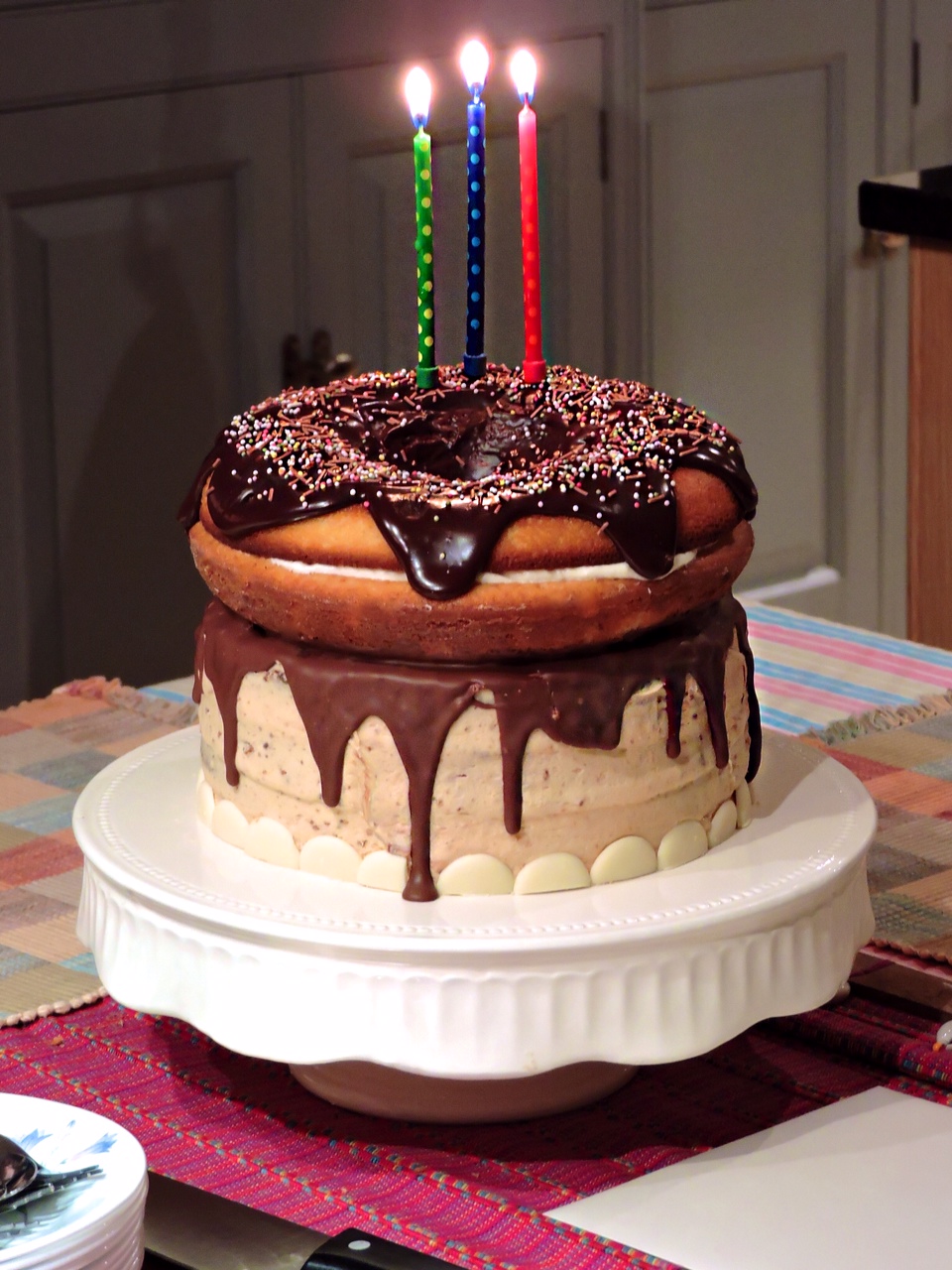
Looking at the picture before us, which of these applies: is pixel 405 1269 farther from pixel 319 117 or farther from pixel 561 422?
pixel 319 117

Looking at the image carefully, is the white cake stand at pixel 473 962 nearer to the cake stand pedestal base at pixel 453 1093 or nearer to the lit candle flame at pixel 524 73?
the cake stand pedestal base at pixel 453 1093

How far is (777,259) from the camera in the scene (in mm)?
3625

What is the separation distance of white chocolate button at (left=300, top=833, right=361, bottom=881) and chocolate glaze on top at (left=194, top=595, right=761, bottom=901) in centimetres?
3

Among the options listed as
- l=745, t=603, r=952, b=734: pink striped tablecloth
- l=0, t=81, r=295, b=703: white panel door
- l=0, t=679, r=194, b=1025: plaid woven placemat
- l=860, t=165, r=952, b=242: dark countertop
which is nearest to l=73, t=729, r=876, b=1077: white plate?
l=0, t=679, r=194, b=1025: plaid woven placemat

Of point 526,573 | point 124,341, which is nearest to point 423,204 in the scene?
point 526,573

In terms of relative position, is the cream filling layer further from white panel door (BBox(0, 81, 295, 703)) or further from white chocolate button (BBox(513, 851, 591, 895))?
white panel door (BBox(0, 81, 295, 703))

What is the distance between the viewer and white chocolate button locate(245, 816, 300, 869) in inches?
43.2

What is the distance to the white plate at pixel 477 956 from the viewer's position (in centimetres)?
99

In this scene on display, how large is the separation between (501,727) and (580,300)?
246 centimetres

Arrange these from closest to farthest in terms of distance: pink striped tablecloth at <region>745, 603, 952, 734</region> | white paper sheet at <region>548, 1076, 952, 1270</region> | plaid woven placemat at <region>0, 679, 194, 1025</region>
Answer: white paper sheet at <region>548, 1076, 952, 1270</region>
plaid woven placemat at <region>0, 679, 194, 1025</region>
pink striped tablecloth at <region>745, 603, 952, 734</region>

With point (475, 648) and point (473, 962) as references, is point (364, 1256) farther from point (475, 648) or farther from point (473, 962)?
point (475, 648)

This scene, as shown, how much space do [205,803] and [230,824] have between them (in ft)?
0.15

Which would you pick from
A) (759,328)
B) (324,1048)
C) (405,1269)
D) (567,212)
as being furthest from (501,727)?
(759,328)

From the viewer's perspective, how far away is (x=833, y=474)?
3.78 m
